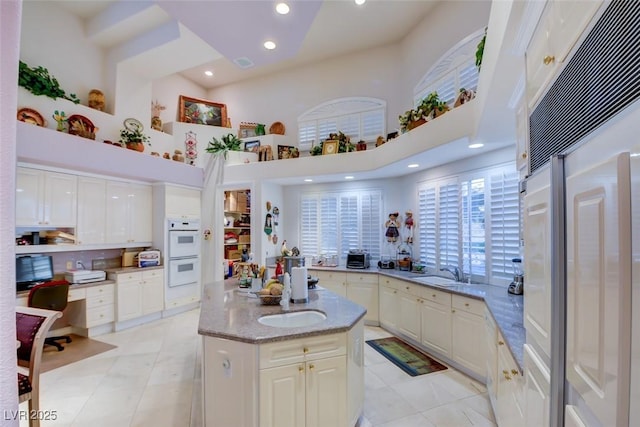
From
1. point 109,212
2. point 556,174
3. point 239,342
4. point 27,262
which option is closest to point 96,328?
point 27,262

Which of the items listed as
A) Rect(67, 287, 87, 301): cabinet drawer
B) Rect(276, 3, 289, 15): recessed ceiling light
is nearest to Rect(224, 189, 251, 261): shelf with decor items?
Rect(67, 287, 87, 301): cabinet drawer

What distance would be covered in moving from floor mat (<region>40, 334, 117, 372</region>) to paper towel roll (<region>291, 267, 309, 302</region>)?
3.06 metres

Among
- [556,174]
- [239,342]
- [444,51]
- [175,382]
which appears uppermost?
[444,51]

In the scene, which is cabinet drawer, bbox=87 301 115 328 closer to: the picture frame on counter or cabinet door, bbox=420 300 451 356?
the picture frame on counter

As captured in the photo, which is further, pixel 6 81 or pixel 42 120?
pixel 42 120

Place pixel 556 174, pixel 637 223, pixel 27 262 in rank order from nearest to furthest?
pixel 637 223
pixel 556 174
pixel 27 262

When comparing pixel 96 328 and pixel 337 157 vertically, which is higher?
pixel 337 157

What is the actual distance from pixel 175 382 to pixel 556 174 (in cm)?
366

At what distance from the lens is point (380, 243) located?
5.29 metres

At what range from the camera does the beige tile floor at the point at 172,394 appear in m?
2.50

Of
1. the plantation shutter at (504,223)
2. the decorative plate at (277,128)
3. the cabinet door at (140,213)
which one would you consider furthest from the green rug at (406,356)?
the decorative plate at (277,128)

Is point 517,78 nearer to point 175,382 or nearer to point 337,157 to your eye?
point 337,157

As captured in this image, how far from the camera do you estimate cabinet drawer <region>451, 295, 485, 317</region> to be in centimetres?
297

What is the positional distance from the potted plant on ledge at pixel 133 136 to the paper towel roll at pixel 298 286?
4.16 metres
